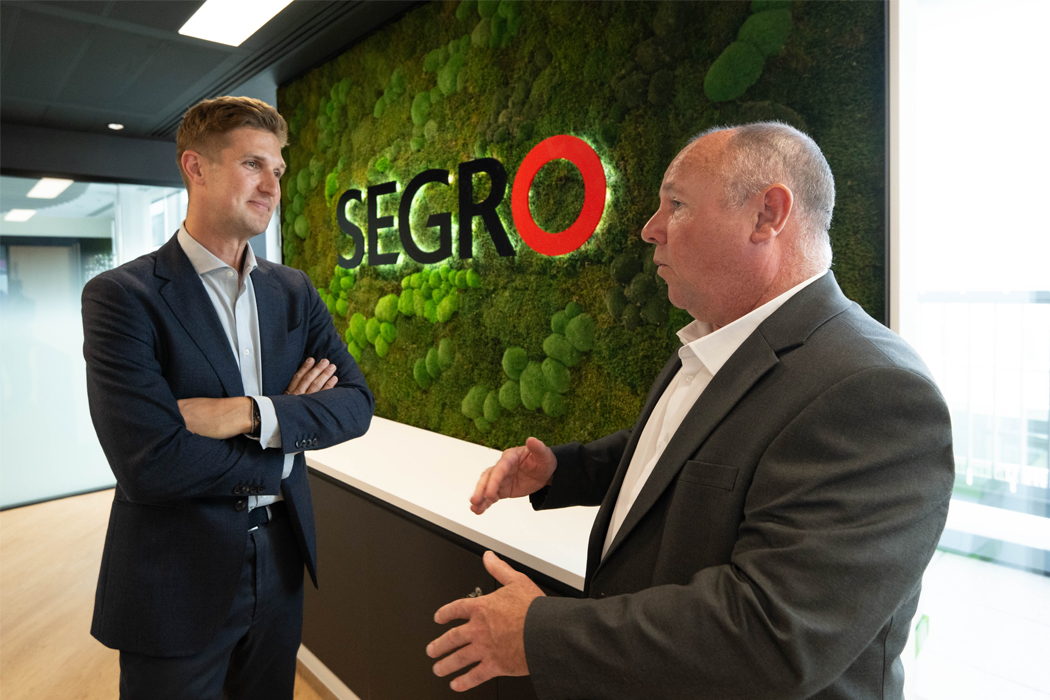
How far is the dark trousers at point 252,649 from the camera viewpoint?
1442 millimetres

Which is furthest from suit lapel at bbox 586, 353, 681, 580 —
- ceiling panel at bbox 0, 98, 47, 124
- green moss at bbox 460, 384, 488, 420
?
ceiling panel at bbox 0, 98, 47, 124

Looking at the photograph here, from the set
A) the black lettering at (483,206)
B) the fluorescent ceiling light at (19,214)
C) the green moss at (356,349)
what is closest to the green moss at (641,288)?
the black lettering at (483,206)

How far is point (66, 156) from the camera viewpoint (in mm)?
5074

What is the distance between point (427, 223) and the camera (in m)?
3.21

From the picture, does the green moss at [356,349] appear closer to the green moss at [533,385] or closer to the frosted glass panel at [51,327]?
the green moss at [533,385]

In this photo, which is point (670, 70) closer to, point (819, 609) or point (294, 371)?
point (294, 371)

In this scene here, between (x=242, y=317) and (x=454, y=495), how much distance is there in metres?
0.96

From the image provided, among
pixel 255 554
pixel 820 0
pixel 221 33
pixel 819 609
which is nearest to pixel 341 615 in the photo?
pixel 255 554

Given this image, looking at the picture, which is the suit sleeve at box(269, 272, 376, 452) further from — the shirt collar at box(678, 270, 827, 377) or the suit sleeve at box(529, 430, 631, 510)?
the shirt collar at box(678, 270, 827, 377)

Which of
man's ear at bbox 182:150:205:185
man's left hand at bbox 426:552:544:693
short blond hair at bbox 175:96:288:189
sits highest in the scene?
short blond hair at bbox 175:96:288:189

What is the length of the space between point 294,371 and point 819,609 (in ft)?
4.69

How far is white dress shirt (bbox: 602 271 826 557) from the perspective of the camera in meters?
1.05

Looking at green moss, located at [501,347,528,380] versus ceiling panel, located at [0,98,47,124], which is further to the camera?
ceiling panel, located at [0,98,47,124]

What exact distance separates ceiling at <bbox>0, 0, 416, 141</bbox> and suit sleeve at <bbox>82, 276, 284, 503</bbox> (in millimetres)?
2374
